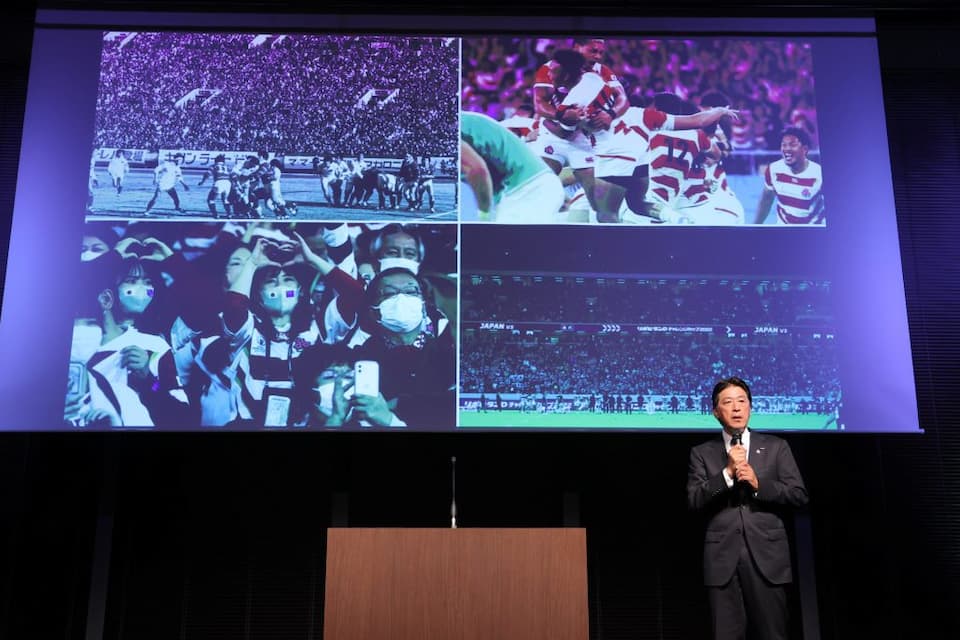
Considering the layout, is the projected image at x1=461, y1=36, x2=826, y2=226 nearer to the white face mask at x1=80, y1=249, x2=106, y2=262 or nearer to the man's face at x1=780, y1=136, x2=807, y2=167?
the man's face at x1=780, y1=136, x2=807, y2=167

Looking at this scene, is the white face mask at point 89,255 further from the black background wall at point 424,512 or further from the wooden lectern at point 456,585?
the wooden lectern at point 456,585

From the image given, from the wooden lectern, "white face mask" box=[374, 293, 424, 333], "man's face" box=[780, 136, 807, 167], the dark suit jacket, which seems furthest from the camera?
"man's face" box=[780, 136, 807, 167]

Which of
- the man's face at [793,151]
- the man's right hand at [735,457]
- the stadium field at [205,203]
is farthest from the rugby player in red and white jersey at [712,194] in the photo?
the man's right hand at [735,457]

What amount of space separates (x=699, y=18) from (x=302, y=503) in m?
2.97

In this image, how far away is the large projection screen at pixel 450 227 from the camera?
3756 millimetres

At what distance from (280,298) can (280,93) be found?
3.17 feet

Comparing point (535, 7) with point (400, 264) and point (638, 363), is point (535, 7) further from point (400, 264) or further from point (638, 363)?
point (638, 363)

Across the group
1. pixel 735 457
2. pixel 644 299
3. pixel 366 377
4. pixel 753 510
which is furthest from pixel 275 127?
pixel 753 510

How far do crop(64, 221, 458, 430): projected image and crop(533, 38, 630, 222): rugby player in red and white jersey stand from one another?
2.06ft

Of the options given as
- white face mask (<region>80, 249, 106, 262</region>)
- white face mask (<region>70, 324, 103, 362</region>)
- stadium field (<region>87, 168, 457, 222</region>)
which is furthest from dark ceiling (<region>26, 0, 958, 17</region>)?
white face mask (<region>70, 324, 103, 362</region>)

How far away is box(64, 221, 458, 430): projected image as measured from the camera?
3721 millimetres

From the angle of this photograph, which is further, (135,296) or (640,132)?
(640,132)

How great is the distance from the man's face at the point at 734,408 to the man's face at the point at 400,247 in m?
1.47

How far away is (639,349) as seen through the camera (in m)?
3.83
